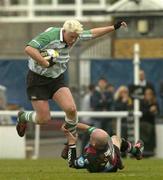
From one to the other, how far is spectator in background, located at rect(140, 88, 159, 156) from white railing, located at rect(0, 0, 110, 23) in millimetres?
16814

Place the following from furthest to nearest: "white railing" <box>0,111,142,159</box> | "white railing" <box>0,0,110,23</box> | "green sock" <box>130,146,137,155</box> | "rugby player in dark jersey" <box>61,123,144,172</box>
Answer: "white railing" <box>0,0,110,23</box>, "white railing" <box>0,111,142,159</box>, "green sock" <box>130,146,137,155</box>, "rugby player in dark jersey" <box>61,123,144,172</box>

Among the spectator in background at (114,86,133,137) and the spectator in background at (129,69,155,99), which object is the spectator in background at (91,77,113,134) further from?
the spectator in background at (129,69,155,99)

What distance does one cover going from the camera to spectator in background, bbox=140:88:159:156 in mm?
23359

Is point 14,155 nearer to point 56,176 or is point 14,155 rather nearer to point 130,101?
point 130,101

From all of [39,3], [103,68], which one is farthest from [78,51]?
[39,3]

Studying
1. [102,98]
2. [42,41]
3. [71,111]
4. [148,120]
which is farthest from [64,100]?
[102,98]

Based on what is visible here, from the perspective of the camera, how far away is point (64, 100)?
47.8ft

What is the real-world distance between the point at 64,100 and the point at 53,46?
30.8 inches

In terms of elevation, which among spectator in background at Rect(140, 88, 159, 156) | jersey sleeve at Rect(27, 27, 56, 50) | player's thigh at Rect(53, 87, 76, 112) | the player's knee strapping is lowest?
spectator in background at Rect(140, 88, 159, 156)

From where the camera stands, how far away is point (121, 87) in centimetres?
2430

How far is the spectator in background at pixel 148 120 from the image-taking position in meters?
23.4

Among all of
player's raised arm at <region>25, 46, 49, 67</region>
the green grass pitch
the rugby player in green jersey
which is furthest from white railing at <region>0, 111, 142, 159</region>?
player's raised arm at <region>25, 46, 49, 67</region>

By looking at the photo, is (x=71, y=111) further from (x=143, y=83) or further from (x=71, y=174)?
(x=143, y=83)

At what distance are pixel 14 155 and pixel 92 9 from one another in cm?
1942
